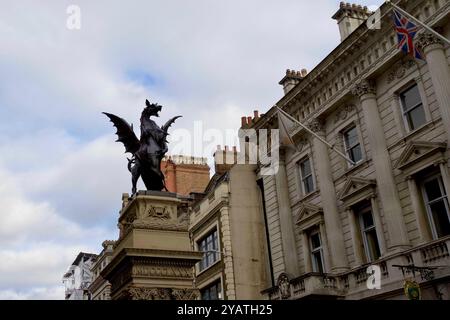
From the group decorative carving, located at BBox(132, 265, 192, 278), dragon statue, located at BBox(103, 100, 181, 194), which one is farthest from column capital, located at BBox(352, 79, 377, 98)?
decorative carving, located at BBox(132, 265, 192, 278)

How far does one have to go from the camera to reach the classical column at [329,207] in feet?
72.0

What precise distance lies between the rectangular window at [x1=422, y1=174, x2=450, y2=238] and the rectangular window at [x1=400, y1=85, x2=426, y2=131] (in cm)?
224

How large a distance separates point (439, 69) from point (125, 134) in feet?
41.9

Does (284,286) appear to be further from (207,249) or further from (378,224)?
(207,249)

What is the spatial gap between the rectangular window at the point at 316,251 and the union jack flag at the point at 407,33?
10.9 m

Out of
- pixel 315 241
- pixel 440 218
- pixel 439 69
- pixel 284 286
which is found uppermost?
pixel 439 69

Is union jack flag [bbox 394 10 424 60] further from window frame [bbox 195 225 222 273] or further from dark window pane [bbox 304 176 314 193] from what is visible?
window frame [bbox 195 225 222 273]

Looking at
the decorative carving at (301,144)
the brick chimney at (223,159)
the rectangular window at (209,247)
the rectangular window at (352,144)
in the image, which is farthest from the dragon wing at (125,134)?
the brick chimney at (223,159)

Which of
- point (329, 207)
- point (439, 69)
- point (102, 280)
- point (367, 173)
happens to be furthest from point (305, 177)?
point (102, 280)

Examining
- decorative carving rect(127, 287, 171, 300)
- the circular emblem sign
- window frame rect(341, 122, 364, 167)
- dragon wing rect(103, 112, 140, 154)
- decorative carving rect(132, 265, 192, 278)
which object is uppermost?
window frame rect(341, 122, 364, 167)

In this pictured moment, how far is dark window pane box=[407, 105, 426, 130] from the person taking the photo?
19.3m

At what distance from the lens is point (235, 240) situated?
3030 cm

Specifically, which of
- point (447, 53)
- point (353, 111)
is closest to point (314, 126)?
point (353, 111)
